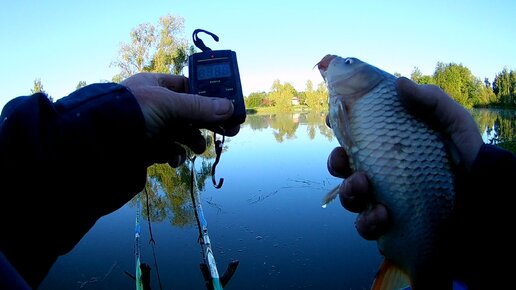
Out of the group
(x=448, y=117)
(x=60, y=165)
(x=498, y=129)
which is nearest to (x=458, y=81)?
(x=498, y=129)

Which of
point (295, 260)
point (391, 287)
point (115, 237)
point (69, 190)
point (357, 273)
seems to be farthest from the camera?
point (115, 237)

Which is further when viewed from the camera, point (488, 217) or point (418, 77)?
point (418, 77)

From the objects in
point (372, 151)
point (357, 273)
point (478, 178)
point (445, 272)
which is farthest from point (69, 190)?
point (357, 273)

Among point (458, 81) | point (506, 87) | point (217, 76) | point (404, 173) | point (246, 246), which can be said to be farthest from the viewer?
point (458, 81)

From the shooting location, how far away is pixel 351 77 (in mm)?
2018

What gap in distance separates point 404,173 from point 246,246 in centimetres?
685

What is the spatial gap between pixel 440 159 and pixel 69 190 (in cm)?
166

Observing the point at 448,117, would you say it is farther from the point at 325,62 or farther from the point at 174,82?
the point at 174,82

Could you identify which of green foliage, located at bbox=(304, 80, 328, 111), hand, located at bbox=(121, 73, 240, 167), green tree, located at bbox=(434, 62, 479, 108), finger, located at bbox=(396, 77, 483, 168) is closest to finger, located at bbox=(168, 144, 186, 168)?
hand, located at bbox=(121, 73, 240, 167)

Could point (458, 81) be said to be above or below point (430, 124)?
below

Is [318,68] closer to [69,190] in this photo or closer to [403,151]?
[403,151]

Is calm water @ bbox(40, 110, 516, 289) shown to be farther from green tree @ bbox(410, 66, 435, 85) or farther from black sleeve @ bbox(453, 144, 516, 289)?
green tree @ bbox(410, 66, 435, 85)

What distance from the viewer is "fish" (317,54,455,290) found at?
1.68 meters

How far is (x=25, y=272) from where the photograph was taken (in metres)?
1.31
